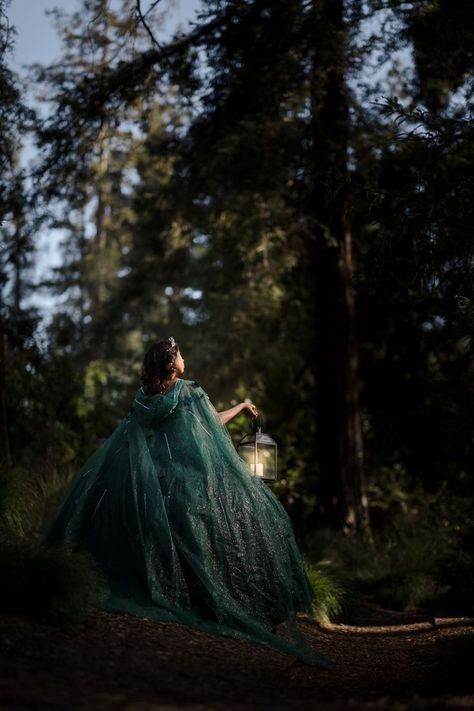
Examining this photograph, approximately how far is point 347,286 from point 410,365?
3.17 metres

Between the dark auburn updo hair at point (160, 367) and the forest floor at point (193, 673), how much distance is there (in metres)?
1.86

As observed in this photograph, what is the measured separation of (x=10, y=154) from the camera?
9.04 metres

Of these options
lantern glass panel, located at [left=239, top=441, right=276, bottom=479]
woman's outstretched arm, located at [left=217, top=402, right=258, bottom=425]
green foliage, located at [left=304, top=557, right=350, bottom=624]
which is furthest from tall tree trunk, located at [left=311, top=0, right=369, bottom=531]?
woman's outstretched arm, located at [left=217, top=402, right=258, bottom=425]

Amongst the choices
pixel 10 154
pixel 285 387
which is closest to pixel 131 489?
pixel 10 154

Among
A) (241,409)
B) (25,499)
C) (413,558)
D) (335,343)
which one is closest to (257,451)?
(241,409)

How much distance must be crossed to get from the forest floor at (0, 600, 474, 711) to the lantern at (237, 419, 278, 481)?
4.74ft

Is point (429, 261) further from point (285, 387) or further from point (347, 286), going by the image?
point (285, 387)

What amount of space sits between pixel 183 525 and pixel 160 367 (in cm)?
130

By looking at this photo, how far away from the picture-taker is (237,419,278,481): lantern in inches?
263

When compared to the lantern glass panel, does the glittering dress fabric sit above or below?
below

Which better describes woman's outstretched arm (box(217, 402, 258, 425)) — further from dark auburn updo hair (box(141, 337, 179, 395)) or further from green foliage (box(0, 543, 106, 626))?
green foliage (box(0, 543, 106, 626))

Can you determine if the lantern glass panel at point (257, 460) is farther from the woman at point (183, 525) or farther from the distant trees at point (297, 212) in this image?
the distant trees at point (297, 212)

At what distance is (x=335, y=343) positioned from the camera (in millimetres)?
11922

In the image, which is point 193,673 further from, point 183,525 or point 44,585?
point 183,525
